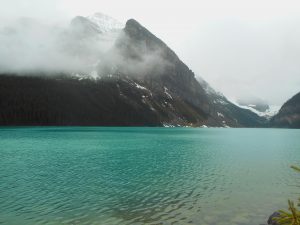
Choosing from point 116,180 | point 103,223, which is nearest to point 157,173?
point 116,180

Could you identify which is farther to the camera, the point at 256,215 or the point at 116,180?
the point at 116,180

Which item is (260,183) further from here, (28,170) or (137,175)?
(28,170)

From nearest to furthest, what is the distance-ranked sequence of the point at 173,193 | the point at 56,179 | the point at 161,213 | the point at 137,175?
1. the point at 161,213
2. the point at 173,193
3. the point at 56,179
4. the point at 137,175

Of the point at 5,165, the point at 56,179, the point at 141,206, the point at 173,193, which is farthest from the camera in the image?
the point at 5,165

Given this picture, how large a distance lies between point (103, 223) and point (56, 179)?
22734 mm

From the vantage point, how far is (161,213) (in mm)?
31172

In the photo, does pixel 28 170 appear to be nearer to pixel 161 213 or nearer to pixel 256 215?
pixel 161 213

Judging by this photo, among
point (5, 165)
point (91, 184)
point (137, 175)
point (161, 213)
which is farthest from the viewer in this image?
point (5, 165)

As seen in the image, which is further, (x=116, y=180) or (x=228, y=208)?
(x=116, y=180)

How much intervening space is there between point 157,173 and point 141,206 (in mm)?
22661

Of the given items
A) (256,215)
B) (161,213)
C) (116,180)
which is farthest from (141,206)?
(116,180)

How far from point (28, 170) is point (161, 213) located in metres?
33.9

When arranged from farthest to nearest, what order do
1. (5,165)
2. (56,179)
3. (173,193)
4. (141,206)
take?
(5,165), (56,179), (173,193), (141,206)

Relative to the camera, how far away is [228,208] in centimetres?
3419
